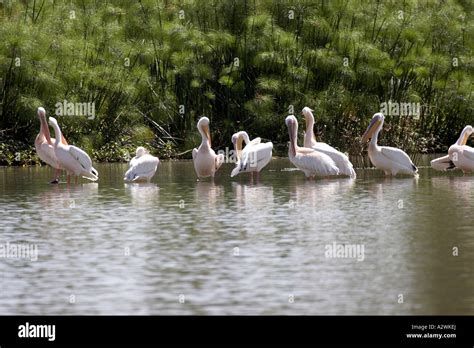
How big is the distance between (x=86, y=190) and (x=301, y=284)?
31.2ft

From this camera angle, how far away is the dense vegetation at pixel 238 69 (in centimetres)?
2847

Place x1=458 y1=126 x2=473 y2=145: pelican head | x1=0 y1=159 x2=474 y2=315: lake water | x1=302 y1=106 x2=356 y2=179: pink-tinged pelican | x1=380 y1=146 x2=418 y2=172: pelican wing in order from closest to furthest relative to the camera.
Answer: x1=0 y1=159 x2=474 y2=315: lake water < x1=302 y1=106 x2=356 y2=179: pink-tinged pelican < x1=380 y1=146 x2=418 y2=172: pelican wing < x1=458 y1=126 x2=473 y2=145: pelican head

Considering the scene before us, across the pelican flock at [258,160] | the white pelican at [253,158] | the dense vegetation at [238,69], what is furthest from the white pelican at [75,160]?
the dense vegetation at [238,69]

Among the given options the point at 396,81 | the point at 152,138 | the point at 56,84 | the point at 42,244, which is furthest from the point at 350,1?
the point at 42,244

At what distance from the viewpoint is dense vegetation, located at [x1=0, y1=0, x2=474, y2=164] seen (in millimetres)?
28469

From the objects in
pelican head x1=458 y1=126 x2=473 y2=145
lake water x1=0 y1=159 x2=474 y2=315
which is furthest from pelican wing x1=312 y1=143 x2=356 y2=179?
pelican head x1=458 y1=126 x2=473 y2=145

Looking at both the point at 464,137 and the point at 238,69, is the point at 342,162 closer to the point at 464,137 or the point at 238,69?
the point at 464,137

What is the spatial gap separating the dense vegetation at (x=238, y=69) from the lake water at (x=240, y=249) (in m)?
10.1

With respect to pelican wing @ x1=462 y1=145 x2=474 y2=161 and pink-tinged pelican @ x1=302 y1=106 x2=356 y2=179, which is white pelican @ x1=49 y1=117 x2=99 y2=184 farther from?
pelican wing @ x1=462 y1=145 x2=474 y2=161

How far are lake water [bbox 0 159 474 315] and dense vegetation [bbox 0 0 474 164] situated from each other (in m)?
10.1

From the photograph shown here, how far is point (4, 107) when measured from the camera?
26969 mm

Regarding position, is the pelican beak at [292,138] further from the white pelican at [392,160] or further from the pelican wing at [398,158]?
the pelican wing at [398,158]

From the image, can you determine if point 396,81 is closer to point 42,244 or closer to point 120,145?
point 120,145

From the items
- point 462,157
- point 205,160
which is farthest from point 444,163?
point 205,160
